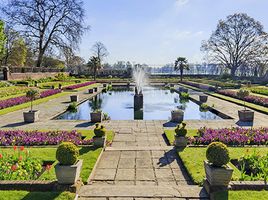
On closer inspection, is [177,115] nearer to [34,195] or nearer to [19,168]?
[19,168]

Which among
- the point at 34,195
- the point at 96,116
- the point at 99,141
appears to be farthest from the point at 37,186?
the point at 96,116

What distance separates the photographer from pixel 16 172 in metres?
6.46

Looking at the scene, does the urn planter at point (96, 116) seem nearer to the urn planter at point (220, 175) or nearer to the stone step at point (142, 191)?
the stone step at point (142, 191)

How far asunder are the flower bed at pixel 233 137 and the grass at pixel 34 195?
18.8 feet

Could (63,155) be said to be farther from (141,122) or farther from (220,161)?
(141,122)

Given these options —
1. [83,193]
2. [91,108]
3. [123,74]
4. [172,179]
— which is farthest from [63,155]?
[123,74]

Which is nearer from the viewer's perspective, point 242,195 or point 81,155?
point 242,195

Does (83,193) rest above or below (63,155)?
below

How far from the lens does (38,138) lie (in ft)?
Result: 33.5

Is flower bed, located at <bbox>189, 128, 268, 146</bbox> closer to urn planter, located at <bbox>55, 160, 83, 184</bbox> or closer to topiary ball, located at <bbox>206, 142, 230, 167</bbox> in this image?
topiary ball, located at <bbox>206, 142, 230, 167</bbox>

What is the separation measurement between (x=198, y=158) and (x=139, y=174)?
2060mm

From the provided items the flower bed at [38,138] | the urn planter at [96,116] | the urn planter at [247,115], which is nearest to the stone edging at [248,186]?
the flower bed at [38,138]

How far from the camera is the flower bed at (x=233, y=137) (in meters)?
9.87

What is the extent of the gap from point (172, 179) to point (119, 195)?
1.74 meters
